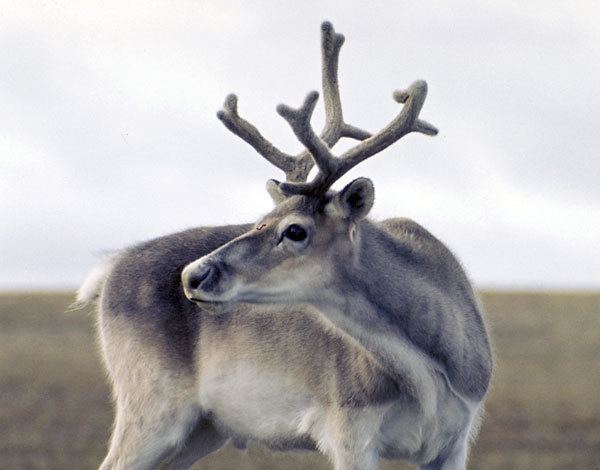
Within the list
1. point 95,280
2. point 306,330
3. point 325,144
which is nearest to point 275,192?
point 325,144

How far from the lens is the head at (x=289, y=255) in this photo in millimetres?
8125

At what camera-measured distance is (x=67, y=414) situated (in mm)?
23281

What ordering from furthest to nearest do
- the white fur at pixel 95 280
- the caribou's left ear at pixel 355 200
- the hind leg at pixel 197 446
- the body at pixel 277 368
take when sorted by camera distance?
the white fur at pixel 95 280 < the hind leg at pixel 197 446 < the body at pixel 277 368 < the caribou's left ear at pixel 355 200

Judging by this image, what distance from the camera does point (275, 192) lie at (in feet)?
29.1

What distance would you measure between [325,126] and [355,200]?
5.20ft

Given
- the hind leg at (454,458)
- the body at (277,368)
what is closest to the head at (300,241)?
the body at (277,368)

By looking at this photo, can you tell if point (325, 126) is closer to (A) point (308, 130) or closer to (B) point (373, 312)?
(A) point (308, 130)

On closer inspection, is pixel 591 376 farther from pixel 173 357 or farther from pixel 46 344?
pixel 173 357

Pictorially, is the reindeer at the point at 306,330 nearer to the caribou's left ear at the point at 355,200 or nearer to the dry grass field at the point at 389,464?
the caribou's left ear at the point at 355,200

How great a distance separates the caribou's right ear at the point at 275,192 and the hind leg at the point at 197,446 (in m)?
2.14

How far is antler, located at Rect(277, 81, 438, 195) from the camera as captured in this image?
27.7ft

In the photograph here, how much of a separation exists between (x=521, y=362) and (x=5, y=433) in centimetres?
1479

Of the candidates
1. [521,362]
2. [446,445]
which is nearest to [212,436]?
[446,445]

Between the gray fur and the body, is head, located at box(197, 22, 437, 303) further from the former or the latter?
the body
